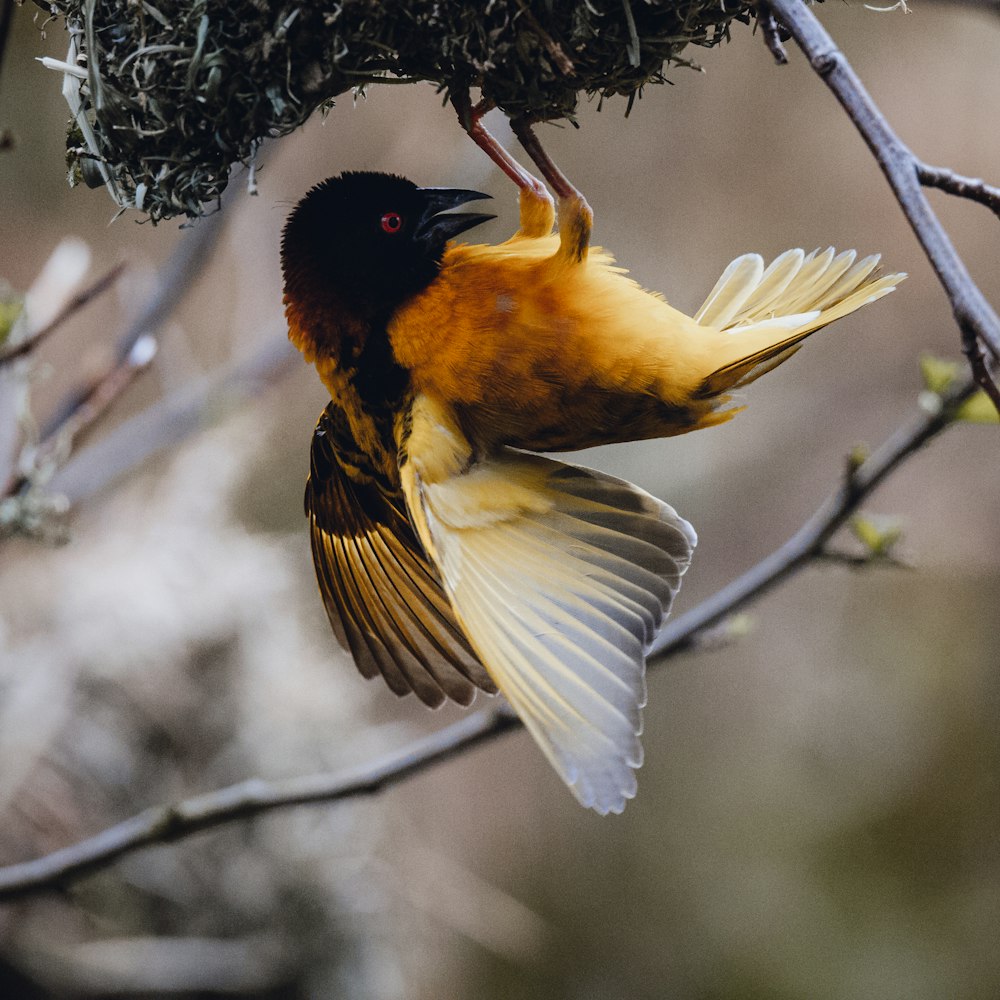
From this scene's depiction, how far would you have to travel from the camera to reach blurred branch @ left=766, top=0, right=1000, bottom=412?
0.82 metres

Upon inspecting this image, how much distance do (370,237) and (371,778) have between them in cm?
Result: 79

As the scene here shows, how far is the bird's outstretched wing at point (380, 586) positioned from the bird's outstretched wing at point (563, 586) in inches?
6.9

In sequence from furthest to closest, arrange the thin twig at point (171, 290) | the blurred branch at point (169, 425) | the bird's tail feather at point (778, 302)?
the blurred branch at point (169, 425), the thin twig at point (171, 290), the bird's tail feather at point (778, 302)

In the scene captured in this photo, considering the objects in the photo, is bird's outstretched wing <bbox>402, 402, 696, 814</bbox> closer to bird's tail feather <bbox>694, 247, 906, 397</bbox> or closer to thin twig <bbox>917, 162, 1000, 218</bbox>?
bird's tail feather <bbox>694, 247, 906, 397</bbox>

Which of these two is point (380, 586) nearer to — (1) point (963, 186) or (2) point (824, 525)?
(2) point (824, 525)

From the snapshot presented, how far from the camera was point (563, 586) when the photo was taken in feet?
4.68

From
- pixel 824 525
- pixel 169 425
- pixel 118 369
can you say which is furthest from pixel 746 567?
pixel 118 369

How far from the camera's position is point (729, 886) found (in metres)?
5.01

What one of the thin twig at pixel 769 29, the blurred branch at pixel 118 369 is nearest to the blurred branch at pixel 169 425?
the blurred branch at pixel 118 369

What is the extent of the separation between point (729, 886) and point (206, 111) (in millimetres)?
4498

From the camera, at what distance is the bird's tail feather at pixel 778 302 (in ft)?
4.61

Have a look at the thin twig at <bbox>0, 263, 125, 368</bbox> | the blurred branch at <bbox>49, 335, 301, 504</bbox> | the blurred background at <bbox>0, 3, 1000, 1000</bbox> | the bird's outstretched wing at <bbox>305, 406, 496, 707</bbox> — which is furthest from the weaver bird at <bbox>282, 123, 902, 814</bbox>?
the blurred background at <bbox>0, 3, 1000, 1000</bbox>

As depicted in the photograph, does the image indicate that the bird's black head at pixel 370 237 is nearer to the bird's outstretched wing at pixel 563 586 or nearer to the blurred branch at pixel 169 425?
the bird's outstretched wing at pixel 563 586

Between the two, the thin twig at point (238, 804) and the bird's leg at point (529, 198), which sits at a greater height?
the bird's leg at point (529, 198)
